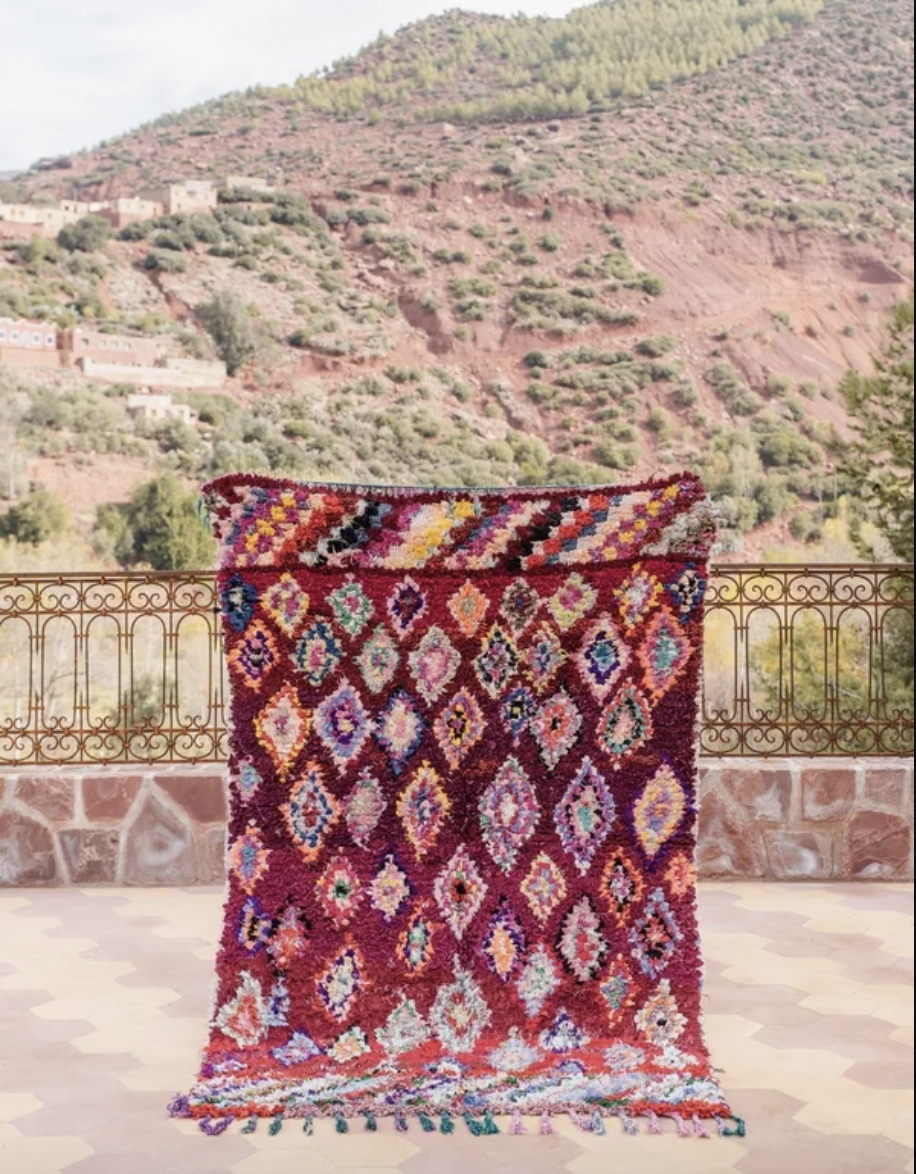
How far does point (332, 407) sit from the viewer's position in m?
29.4

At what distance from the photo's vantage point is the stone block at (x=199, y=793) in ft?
13.3

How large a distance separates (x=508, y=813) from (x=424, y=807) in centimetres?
14

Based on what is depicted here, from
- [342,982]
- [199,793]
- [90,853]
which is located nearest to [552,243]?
[199,793]

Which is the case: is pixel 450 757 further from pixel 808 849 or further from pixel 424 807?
pixel 808 849

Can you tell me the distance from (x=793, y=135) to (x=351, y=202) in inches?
445

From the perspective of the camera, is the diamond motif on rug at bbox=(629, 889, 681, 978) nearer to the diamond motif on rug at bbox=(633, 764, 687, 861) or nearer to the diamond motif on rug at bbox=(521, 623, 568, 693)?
the diamond motif on rug at bbox=(633, 764, 687, 861)

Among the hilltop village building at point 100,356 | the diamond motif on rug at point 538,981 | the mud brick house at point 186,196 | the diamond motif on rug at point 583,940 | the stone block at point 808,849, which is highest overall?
the mud brick house at point 186,196

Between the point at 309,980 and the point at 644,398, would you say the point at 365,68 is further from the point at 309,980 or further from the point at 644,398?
the point at 309,980

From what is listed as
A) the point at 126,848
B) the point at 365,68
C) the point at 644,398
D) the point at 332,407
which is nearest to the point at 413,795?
the point at 126,848

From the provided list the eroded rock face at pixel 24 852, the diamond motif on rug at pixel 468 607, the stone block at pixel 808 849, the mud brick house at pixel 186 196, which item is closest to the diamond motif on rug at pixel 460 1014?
the diamond motif on rug at pixel 468 607

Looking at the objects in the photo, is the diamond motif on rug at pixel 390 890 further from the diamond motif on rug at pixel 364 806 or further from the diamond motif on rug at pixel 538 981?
the diamond motif on rug at pixel 538 981

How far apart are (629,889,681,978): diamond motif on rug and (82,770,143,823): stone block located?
212 centimetres

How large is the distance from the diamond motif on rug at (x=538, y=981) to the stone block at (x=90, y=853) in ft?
6.59

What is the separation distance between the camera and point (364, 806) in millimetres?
2324
